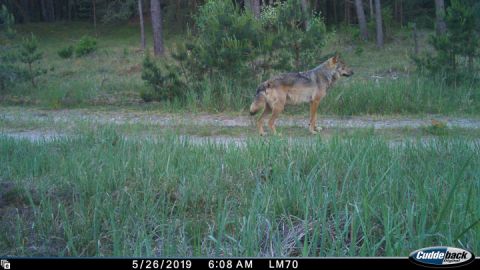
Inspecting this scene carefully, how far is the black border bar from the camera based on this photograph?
13.4 feet

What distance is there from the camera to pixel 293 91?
13.2 meters

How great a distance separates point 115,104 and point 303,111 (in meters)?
6.88

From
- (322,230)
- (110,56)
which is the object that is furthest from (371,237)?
(110,56)

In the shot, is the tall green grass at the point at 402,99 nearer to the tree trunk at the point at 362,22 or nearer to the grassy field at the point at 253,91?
the grassy field at the point at 253,91

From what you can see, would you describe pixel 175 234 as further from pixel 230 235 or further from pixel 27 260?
pixel 27 260

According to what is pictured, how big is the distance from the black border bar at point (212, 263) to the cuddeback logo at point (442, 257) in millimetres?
55

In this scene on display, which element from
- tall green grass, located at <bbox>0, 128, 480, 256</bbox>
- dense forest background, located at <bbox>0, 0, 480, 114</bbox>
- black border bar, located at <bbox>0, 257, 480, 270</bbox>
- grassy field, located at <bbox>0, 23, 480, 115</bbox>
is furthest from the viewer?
dense forest background, located at <bbox>0, 0, 480, 114</bbox>

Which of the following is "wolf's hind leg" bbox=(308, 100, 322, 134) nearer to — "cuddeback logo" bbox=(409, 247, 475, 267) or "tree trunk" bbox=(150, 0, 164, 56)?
"cuddeback logo" bbox=(409, 247, 475, 267)

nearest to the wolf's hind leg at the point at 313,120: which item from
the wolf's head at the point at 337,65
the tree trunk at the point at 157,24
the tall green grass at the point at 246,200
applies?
the wolf's head at the point at 337,65

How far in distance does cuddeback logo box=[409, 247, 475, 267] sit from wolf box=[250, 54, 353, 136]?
8632 millimetres

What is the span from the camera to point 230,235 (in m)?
5.21

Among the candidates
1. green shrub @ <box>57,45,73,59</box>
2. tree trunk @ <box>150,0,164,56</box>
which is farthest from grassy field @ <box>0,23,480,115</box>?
green shrub @ <box>57,45,73,59</box>

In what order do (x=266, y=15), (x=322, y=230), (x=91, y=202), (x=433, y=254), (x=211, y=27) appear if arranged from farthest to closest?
1. (x=266, y=15)
2. (x=211, y=27)
3. (x=91, y=202)
4. (x=322, y=230)
5. (x=433, y=254)

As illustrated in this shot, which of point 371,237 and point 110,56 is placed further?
point 110,56
